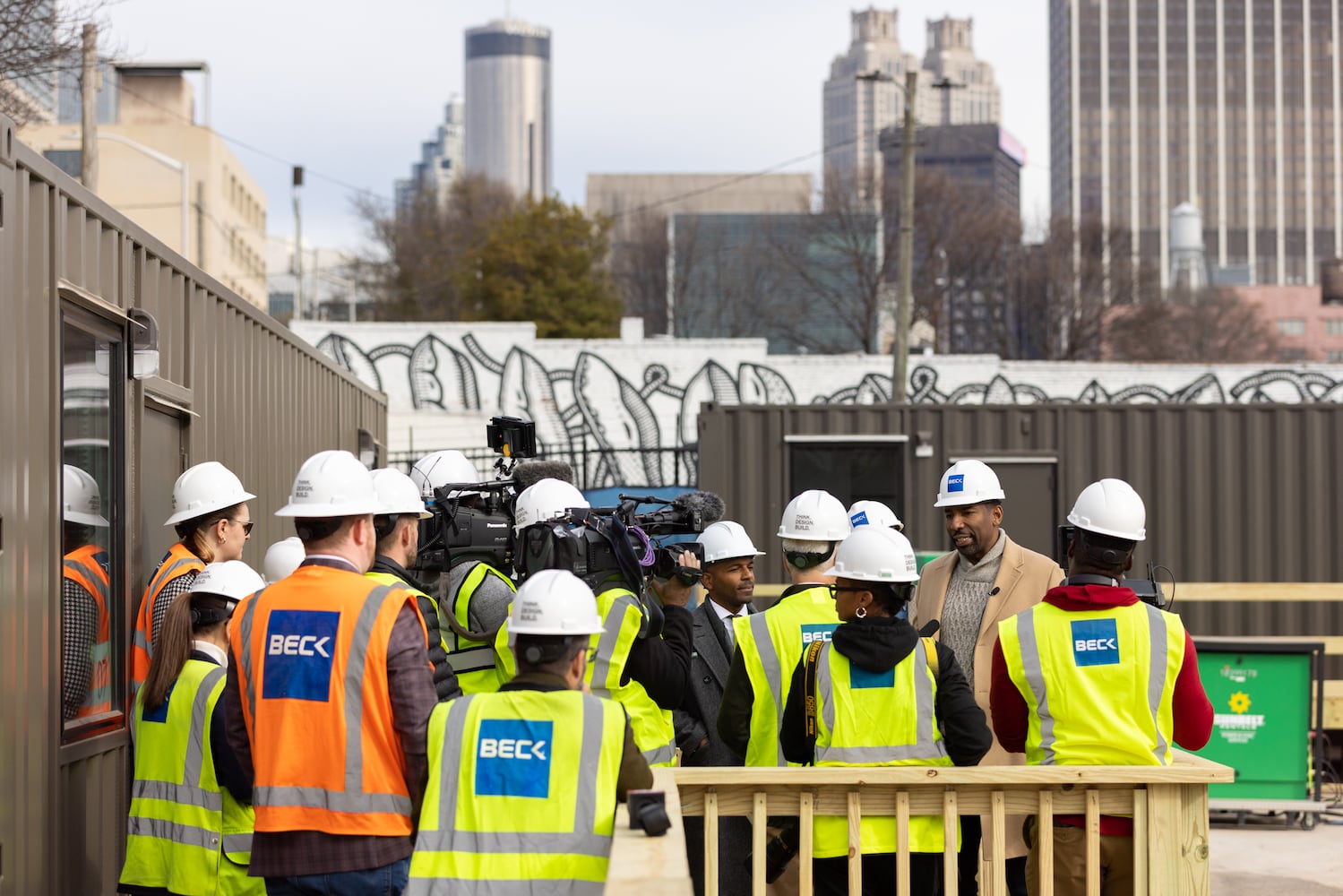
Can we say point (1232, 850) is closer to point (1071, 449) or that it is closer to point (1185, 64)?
point (1071, 449)

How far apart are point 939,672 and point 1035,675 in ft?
0.98

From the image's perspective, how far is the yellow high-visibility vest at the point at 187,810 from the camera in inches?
186

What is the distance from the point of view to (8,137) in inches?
177

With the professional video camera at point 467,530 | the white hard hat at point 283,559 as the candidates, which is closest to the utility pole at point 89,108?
the white hard hat at point 283,559

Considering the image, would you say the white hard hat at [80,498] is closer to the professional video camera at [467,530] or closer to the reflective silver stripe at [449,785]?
the professional video camera at [467,530]

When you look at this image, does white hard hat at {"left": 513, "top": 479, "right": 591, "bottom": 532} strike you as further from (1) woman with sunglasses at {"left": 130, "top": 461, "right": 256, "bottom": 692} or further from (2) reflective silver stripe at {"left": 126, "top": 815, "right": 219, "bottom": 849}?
(2) reflective silver stripe at {"left": 126, "top": 815, "right": 219, "bottom": 849}

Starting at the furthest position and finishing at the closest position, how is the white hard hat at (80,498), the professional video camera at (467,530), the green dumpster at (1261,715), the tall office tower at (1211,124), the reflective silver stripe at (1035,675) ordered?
1. the tall office tower at (1211,124)
2. the green dumpster at (1261,715)
3. the professional video camera at (467,530)
4. the white hard hat at (80,498)
5. the reflective silver stripe at (1035,675)

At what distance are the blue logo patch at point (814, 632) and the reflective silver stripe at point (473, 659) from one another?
1.10m

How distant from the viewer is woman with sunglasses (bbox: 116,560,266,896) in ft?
15.5

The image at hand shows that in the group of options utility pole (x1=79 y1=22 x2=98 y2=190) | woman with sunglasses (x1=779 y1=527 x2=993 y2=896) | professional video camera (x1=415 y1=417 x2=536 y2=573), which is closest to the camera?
woman with sunglasses (x1=779 y1=527 x2=993 y2=896)

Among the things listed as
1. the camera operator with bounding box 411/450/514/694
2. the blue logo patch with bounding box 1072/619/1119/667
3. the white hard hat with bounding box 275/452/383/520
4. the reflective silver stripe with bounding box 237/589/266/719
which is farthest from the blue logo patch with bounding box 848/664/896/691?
the reflective silver stripe with bounding box 237/589/266/719

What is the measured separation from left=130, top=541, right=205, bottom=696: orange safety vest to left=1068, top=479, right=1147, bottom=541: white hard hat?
3006 mm

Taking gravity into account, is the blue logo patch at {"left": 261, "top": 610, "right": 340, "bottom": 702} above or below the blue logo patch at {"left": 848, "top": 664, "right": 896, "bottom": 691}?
above

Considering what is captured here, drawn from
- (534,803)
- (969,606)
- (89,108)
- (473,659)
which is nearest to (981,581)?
(969,606)
